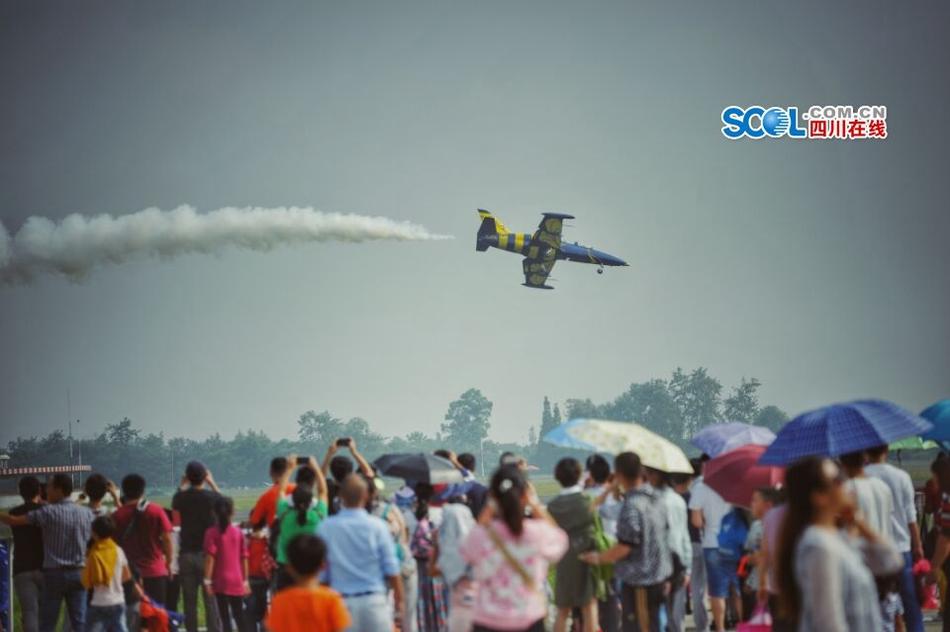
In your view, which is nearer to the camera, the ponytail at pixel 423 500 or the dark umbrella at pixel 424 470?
the dark umbrella at pixel 424 470

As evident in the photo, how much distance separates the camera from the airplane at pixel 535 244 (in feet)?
259

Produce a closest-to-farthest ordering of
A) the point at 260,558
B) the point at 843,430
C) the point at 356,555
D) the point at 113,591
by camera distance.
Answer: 1. the point at 356,555
2. the point at 843,430
3. the point at 113,591
4. the point at 260,558

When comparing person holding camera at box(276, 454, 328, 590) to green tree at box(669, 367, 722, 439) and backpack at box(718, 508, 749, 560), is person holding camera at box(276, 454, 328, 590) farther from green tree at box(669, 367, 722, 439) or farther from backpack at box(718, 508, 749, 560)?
green tree at box(669, 367, 722, 439)

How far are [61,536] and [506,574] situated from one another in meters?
5.87

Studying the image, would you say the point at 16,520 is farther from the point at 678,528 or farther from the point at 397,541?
the point at 678,528

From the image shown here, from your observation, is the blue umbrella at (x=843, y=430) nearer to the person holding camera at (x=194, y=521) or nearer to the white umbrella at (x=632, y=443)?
the white umbrella at (x=632, y=443)

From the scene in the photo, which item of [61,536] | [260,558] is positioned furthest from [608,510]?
[61,536]

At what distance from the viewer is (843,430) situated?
329 inches

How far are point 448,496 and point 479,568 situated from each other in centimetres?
376

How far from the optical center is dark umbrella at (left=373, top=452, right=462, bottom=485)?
1027cm

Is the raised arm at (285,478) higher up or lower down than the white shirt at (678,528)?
higher up

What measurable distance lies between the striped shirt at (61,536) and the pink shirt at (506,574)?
5608 mm

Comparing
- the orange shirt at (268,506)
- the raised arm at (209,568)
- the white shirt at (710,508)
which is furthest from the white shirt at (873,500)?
the raised arm at (209,568)

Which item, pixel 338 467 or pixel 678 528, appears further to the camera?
pixel 338 467
